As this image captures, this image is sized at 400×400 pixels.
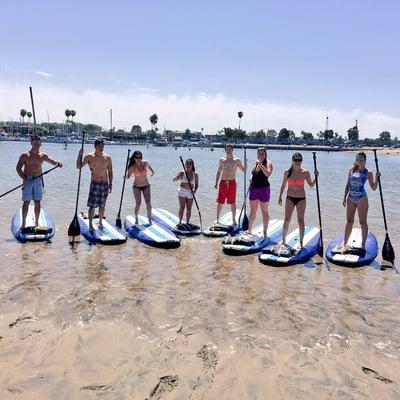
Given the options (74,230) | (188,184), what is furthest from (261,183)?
(74,230)

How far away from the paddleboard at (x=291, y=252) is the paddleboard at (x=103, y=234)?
10.4 feet

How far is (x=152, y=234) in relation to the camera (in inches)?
364

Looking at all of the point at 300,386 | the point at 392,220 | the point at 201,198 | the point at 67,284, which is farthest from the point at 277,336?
the point at 201,198

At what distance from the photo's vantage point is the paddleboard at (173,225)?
32.4 ft

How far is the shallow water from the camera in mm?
3775

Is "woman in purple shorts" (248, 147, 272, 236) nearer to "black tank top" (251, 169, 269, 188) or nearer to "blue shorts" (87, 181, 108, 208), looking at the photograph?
"black tank top" (251, 169, 269, 188)

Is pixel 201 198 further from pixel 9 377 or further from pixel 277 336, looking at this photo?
pixel 9 377

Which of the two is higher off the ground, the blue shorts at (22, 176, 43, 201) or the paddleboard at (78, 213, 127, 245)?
the blue shorts at (22, 176, 43, 201)

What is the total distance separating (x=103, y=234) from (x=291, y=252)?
13.6ft

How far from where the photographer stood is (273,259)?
7.57 meters

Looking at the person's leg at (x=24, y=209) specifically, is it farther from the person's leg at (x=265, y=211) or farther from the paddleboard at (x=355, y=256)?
the paddleboard at (x=355, y=256)

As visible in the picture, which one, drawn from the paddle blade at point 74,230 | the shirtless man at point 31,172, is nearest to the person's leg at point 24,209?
the shirtless man at point 31,172

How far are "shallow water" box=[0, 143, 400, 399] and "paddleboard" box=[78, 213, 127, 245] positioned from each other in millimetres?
492

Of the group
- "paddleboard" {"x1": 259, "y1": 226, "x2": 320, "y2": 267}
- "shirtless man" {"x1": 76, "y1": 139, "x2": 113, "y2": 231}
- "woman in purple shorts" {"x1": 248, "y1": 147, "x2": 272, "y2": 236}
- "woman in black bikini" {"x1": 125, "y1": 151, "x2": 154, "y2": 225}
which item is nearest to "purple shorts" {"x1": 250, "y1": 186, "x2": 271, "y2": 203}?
"woman in purple shorts" {"x1": 248, "y1": 147, "x2": 272, "y2": 236}
